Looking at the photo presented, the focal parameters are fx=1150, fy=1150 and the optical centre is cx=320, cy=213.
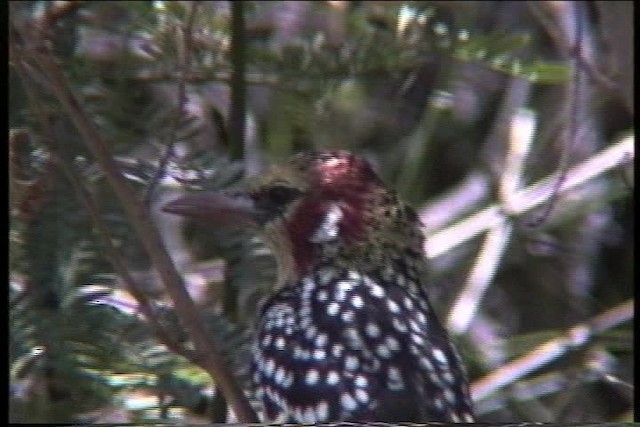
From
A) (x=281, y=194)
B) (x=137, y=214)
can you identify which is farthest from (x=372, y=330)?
(x=137, y=214)

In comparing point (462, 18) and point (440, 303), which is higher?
point (462, 18)

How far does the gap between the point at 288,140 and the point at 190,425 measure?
0.29 metres

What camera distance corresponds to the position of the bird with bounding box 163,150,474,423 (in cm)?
103

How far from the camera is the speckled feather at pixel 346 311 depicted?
103 cm

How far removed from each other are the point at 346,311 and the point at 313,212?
0.10 metres

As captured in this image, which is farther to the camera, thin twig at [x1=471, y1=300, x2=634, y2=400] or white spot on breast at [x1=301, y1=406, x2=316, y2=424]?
thin twig at [x1=471, y1=300, x2=634, y2=400]

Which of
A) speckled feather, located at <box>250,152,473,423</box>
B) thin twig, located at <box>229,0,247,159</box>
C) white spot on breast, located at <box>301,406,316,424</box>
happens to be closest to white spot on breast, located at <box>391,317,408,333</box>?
speckled feather, located at <box>250,152,473,423</box>

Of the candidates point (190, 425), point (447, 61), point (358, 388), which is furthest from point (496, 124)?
point (190, 425)

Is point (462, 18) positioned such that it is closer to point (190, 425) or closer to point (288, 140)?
point (288, 140)

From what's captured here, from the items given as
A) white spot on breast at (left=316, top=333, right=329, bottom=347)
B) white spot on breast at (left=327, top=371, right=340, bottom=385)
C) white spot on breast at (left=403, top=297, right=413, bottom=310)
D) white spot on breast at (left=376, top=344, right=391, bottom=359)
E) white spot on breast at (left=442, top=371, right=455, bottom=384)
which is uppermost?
white spot on breast at (left=403, top=297, right=413, bottom=310)

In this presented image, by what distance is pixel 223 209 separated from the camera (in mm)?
1077

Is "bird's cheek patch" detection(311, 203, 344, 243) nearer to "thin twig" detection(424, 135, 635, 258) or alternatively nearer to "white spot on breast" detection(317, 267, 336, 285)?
"white spot on breast" detection(317, 267, 336, 285)

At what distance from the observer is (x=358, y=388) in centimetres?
103

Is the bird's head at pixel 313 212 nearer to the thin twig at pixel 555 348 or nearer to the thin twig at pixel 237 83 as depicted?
the thin twig at pixel 237 83
